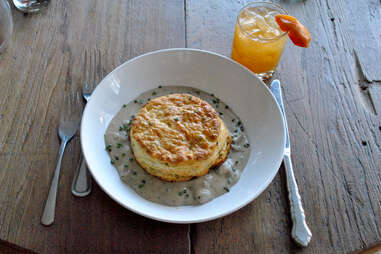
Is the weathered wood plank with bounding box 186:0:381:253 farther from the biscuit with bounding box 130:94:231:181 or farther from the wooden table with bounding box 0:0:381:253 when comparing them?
the biscuit with bounding box 130:94:231:181

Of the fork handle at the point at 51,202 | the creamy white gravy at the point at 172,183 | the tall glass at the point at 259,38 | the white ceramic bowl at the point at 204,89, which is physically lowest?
the fork handle at the point at 51,202

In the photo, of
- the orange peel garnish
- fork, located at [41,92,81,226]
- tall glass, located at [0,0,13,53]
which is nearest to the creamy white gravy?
fork, located at [41,92,81,226]

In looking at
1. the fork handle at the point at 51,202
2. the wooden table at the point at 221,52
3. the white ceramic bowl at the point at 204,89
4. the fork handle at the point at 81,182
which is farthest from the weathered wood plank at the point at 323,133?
the fork handle at the point at 51,202

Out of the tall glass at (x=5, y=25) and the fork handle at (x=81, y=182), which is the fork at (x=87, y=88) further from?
the tall glass at (x=5, y=25)

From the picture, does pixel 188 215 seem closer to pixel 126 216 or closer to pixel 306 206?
pixel 126 216

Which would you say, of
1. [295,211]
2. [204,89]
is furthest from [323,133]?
[204,89]

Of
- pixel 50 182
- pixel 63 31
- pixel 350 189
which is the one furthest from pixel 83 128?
pixel 350 189
